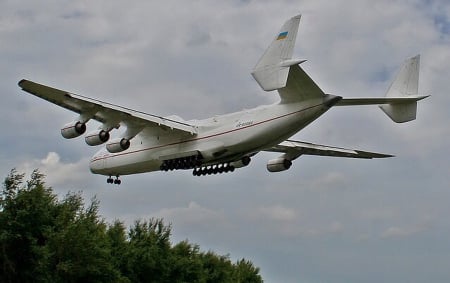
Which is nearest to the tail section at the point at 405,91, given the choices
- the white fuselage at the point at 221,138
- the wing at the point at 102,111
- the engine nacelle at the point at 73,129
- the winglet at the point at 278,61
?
the white fuselage at the point at 221,138

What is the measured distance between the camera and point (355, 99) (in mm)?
35469

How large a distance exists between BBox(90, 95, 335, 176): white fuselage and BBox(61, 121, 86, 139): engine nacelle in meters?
3.83

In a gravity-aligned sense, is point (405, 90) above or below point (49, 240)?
above

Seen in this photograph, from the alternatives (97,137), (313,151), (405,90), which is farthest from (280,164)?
(97,137)

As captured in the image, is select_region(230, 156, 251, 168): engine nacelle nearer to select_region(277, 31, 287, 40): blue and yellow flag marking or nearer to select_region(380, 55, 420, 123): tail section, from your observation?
select_region(380, 55, 420, 123): tail section

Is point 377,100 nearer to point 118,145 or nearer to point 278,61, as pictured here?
point 278,61

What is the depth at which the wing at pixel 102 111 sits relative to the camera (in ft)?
123

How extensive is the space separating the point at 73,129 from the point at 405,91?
47.2ft

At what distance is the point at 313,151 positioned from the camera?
4453 centimetres

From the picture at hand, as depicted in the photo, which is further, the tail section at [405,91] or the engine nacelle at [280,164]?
the engine nacelle at [280,164]

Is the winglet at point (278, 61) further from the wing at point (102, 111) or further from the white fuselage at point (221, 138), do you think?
the wing at point (102, 111)

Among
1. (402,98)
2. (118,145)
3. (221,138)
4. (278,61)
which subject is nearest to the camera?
(278,61)

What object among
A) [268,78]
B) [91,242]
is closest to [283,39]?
[268,78]

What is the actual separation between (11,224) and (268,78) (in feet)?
39.8
